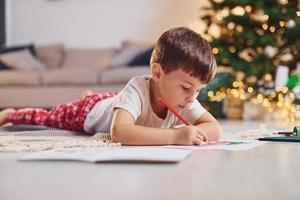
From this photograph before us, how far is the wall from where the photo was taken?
14.2ft

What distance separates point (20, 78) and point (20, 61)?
25 cm

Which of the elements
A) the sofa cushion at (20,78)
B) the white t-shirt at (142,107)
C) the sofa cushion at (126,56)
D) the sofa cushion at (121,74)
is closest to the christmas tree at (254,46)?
the sofa cushion at (121,74)

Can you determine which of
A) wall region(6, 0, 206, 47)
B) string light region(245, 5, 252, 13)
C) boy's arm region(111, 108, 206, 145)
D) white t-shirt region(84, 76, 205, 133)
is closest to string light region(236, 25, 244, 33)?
string light region(245, 5, 252, 13)

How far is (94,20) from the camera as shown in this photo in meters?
4.53

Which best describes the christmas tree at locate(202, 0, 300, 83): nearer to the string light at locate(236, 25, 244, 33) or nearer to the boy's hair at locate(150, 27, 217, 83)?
the string light at locate(236, 25, 244, 33)

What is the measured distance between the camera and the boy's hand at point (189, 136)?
3.93ft

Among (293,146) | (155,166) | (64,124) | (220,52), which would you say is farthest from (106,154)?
(220,52)

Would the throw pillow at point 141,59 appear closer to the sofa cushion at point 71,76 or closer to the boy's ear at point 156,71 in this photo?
the sofa cushion at point 71,76

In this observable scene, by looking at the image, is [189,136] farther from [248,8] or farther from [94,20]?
[94,20]

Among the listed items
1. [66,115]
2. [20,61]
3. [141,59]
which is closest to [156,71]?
[66,115]

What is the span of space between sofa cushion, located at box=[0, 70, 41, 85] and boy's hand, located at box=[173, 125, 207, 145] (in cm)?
268

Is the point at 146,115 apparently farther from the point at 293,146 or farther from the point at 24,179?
the point at 24,179

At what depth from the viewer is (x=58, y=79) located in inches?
145

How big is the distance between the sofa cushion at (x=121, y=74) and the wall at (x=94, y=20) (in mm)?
850
